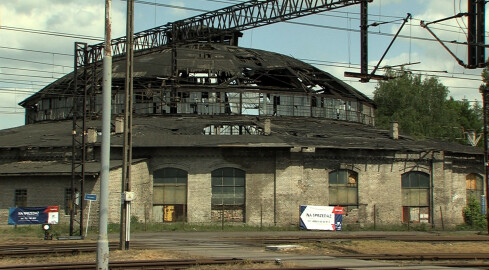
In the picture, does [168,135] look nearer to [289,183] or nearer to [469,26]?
[289,183]

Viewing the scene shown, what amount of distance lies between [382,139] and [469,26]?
23587 mm

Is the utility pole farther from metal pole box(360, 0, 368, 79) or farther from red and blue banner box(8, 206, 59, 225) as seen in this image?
red and blue banner box(8, 206, 59, 225)

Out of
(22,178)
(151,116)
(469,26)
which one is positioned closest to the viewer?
(469,26)

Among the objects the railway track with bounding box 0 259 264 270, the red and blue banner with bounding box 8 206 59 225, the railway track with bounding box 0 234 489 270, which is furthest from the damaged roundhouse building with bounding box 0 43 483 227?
the railway track with bounding box 0 259 264 270

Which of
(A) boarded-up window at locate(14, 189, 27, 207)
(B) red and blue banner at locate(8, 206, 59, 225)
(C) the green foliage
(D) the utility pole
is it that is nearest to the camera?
(D) the utility pole

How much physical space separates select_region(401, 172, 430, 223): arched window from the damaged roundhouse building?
0.23 feet

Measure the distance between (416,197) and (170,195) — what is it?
1614 centimetres

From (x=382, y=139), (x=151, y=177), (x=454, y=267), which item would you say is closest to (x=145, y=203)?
(x=151, y=177)

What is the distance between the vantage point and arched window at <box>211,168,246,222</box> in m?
36.1

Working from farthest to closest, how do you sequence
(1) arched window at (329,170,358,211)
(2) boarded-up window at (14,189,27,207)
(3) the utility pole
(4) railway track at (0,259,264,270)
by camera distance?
1. (1) arched window at (329,170,358,211)
2. (2) boarded-up window at (14,189,27,207)
3. (3) the utility pole
4. (4) railway track at (0,259,264,270)

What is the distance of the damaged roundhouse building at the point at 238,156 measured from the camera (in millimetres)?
35781

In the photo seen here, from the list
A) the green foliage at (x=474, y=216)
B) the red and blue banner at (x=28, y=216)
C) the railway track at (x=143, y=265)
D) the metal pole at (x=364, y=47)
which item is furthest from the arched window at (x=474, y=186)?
the railway track at (x=143, y=265)

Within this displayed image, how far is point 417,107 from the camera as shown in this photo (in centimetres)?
7550

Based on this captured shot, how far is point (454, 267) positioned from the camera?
723 inches
